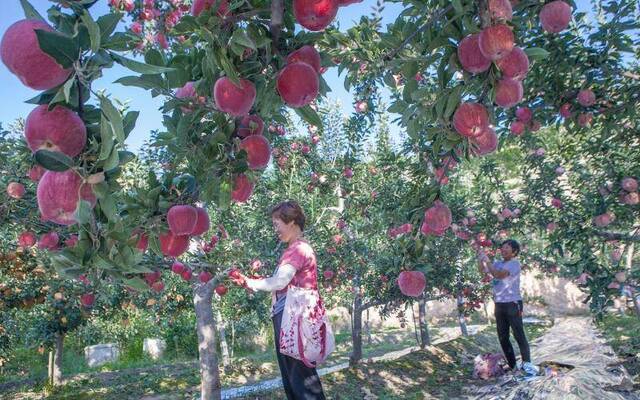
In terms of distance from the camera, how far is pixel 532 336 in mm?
12891

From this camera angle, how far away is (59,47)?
34.0 inches

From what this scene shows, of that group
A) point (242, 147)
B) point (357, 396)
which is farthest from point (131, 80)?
point (357, 396)

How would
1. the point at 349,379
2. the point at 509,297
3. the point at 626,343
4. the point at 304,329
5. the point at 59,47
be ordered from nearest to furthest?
the point at 59,47
the point at 304,329
the point at 509,297
the point at 349,379
the point at 626,343

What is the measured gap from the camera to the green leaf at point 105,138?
0.95 m

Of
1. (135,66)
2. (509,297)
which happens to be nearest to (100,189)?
(135,66)

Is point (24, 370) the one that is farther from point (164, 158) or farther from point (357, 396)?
point (357, 396)

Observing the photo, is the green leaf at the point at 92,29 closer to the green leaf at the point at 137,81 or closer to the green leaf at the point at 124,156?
the green leaf at the point at 137,81

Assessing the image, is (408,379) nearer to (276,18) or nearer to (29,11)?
(276,18)

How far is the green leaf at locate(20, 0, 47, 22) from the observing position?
3.14 feet

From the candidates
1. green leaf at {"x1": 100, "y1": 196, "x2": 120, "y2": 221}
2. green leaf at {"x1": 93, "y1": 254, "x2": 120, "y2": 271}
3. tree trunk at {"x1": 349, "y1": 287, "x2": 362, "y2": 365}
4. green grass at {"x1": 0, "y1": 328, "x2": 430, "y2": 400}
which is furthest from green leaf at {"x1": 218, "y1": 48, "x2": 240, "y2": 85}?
green grass at {"x1": 0, "y1": 328, "x2": 430, "y2": 400}

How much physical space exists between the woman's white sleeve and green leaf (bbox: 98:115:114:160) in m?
1.76

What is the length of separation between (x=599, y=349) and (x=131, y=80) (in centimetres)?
778

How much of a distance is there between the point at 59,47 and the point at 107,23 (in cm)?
15

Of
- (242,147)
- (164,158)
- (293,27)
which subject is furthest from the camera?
(164,158)
